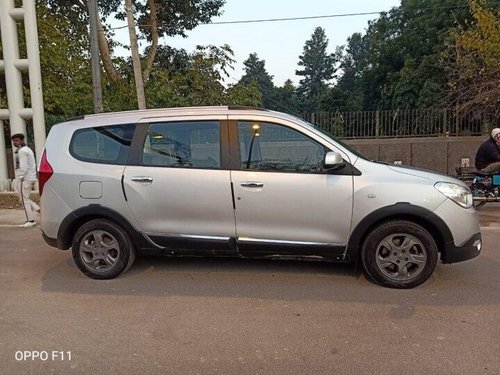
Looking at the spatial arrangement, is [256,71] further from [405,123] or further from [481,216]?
[481,216]

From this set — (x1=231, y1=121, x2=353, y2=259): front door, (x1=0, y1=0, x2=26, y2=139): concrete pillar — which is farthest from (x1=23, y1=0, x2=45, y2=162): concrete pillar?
(x1=231, y1=121, x2=353, y2=259): front door

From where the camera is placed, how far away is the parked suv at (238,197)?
173 inches

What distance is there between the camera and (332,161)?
14.1ft

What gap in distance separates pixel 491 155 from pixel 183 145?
652cm

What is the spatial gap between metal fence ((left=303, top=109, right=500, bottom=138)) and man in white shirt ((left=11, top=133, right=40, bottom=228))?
8178 millimetres

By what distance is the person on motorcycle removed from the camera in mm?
8430

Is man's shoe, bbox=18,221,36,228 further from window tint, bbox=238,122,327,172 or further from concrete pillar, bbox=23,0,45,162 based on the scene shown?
window tint, bbox=238,122,327,172

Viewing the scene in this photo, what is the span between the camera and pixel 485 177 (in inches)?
333

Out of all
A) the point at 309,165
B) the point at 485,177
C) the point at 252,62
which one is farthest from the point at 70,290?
the point at 252,62

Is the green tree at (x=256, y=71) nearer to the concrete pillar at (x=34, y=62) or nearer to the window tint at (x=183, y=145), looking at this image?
the concrete pillar at (x=34, y=62)

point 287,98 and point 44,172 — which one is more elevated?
point 287,98

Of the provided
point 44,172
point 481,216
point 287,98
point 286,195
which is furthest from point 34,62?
point 287,98

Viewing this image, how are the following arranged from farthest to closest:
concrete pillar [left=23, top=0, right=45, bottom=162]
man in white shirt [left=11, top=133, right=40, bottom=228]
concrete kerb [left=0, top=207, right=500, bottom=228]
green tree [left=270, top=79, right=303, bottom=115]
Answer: green tree [left=270, top=79, right=303, bottom=115] < concrete pillar [left=23, top=0, right=45, bottom=162] < man in white shirt [left=11, top=133, right=40, bottom=228] < concrete kerb [left=0, top=207, right=500, bottom=228]

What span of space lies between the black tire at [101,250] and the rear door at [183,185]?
341 mm
